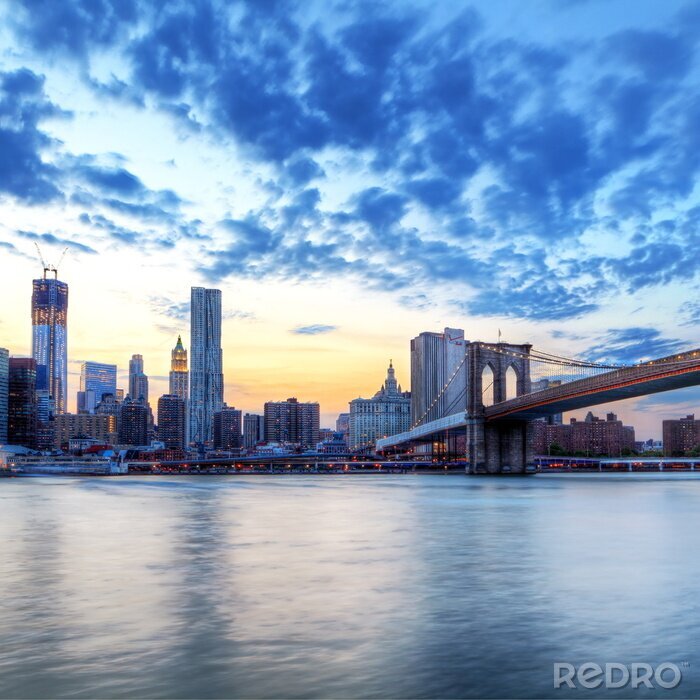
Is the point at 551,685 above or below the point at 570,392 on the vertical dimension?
below

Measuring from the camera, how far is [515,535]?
30.6m

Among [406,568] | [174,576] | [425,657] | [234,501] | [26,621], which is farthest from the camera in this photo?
[234,501]

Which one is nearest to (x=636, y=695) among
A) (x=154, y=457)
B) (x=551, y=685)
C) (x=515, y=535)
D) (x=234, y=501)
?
(x=551, y=685)

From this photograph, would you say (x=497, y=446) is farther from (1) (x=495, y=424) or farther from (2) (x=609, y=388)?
(2) (x=609, y=388)

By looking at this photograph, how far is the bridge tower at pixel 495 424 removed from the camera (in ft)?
331

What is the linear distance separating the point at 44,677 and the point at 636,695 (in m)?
7.81

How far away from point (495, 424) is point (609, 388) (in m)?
34.4

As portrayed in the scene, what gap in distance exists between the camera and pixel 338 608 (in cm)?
1595

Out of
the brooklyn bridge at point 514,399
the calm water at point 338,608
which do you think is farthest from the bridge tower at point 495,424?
the calm water at point 338,608

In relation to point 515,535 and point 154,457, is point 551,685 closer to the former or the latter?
point 515,535

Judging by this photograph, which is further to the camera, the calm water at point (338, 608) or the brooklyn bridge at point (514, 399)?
the brooklyn bridge at point (514, 399)

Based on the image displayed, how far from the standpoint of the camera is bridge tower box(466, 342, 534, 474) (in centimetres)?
10094

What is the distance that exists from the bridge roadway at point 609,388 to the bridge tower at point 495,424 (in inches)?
88.1

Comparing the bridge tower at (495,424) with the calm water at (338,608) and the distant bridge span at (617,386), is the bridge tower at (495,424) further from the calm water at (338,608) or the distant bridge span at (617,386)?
the calm water at (338,608)
